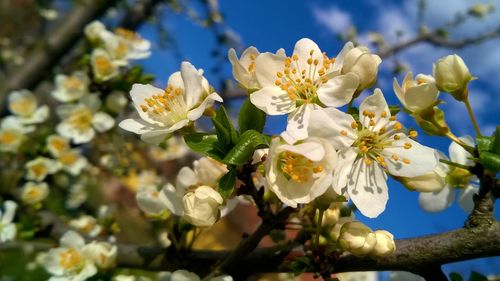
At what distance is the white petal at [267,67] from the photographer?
0.82 meters

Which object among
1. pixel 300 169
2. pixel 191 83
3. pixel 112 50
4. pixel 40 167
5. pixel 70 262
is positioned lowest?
pixel 70 262

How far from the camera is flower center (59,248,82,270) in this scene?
1.23m

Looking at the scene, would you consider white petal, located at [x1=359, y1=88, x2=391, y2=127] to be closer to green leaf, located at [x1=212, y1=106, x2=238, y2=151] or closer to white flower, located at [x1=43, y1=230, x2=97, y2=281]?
green leaf, located at [x1=212, y1=106, x2=238, y2=151]

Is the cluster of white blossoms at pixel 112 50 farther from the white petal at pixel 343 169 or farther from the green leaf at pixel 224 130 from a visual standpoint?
the white petal at pixel 343 169

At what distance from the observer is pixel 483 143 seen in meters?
0.83

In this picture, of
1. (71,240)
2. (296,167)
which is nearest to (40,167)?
(71,240)

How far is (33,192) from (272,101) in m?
1.49

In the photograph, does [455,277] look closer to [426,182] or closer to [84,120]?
[426,182]

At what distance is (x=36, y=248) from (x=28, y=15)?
3868mm

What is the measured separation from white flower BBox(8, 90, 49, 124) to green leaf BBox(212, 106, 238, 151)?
158 centimetres

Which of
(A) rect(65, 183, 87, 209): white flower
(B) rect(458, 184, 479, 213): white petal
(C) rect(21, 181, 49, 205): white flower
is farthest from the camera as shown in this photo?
(A) rect(65, 183, 87, 209): white flower

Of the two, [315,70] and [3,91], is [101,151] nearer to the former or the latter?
[3,91]

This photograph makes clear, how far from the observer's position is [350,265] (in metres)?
0.87

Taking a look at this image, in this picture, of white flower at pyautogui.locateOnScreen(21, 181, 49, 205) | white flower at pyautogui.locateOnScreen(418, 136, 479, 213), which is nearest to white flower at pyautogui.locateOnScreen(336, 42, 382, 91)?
white flower at pyautogui.locateOnScreen(418, 136, 479, 213)
